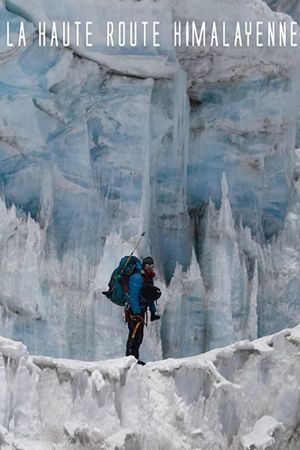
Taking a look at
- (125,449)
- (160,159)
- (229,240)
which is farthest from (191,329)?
(125,449)

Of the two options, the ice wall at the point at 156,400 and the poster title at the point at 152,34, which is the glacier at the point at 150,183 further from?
the ice wall at the point at 156,400

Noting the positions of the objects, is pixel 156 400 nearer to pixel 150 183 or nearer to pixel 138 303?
pixel 138 303

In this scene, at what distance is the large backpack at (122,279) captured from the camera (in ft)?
34.0

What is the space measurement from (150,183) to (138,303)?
262cm

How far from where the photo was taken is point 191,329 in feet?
41.1

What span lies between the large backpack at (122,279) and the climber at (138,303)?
62mm

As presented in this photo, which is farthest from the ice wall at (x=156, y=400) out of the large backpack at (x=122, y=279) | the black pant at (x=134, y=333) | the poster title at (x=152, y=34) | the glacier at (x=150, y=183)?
the poster title at (x=152, y=34)

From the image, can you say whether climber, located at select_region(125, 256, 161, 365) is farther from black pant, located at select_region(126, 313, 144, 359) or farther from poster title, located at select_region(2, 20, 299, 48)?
poster title, located at select_region(2, 20, 299, 48)

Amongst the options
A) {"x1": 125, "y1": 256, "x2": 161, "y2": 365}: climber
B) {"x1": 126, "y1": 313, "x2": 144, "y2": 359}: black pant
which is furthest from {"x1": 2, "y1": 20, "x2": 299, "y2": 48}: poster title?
{"x1": 126, "y1": 313, "x2": 144, "y2": 359}: black pant

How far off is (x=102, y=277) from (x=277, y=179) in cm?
308

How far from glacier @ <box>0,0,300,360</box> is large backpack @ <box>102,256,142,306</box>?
1.31 m

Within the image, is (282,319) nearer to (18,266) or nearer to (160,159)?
(160,159)

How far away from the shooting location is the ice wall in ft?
28.6

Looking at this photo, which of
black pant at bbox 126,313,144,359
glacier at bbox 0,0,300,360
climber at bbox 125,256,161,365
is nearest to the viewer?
climber at bbox 125,256,161,365
